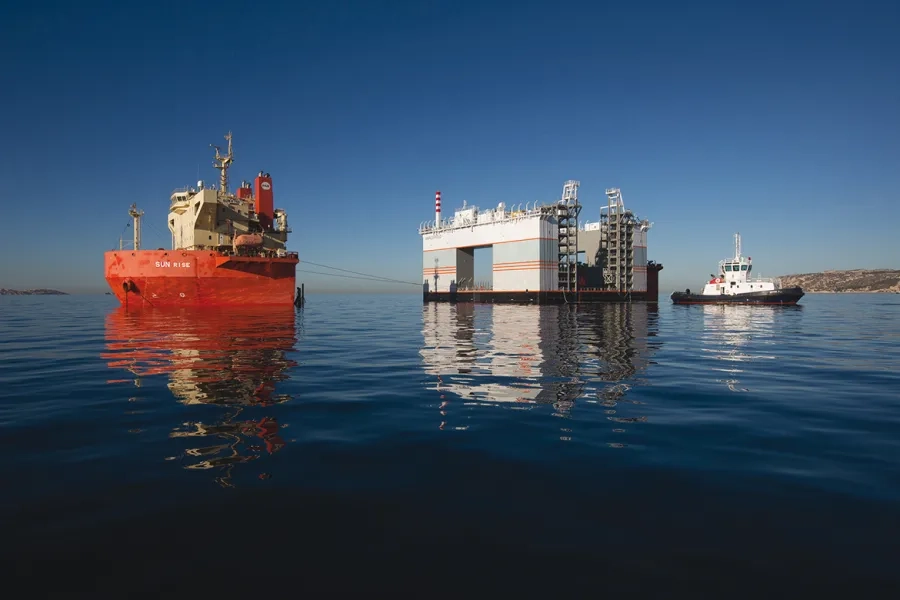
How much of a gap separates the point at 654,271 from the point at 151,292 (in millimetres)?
62617

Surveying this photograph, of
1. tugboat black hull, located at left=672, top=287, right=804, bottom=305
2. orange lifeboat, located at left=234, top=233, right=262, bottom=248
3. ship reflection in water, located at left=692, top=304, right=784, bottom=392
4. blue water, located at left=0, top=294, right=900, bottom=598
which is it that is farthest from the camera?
tugboat black hull, located at left=672, top=287, right=804, bottom=305

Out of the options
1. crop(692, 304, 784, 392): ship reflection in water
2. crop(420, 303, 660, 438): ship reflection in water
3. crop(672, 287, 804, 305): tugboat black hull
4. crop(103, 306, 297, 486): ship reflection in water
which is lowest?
crop(692, 304, 784, 392): ship reflection in water

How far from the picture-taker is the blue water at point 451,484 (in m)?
3.13

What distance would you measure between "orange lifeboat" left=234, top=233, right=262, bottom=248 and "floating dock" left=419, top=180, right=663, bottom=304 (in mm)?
32909

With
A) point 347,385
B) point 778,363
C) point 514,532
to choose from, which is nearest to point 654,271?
point 778,363

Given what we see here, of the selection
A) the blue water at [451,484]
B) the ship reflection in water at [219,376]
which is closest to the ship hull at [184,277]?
the ship reflection in water at [219,376]

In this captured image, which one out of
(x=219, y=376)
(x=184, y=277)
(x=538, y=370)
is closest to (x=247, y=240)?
(x=184, y=277)

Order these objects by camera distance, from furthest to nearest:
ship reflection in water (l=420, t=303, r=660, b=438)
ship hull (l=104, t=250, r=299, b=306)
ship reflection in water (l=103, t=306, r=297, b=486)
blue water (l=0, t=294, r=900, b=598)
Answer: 1. ship hull (l=104, t=250, r=299, b=306)
2. ship reflection in water (l=420, t=303, r=660, b=438)
3. ship reflection in water (l=103, t=306, r=297, b=486)
4. blue water (l=0, t=294, r=900, b=598)

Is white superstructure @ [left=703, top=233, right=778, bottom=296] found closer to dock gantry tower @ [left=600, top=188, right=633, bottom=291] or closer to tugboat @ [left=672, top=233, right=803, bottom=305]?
tugboat @ [left=672, top=233, right=803, bottom=305]

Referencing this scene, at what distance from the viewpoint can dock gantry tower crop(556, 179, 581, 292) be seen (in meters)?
60.4

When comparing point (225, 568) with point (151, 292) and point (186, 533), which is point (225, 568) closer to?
point (186, 533)

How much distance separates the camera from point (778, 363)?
12.5 metres

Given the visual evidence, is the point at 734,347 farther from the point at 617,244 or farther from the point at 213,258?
the point at 617,244

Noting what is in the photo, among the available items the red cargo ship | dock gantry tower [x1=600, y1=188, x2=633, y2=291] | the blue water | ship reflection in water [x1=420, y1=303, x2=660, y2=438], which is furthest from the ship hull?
dock gantry tower [x1=600, y1=188, x2=633, y2=291]
